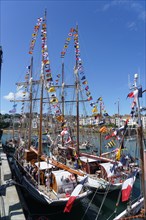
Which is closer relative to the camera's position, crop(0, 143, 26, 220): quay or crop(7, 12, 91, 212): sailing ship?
crop(0, 143, 26, 220): quay

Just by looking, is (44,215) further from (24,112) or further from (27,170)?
(24,112)

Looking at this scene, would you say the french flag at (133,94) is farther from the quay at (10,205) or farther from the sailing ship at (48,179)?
the quay at (10,205)

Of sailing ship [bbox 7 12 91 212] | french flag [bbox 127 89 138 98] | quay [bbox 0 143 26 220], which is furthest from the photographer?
sailing ship [bbox 7 12 91 212]

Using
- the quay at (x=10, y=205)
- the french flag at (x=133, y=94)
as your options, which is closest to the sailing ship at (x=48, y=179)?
the quay at (x=10, y=205)

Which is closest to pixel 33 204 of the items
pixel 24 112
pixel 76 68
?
pixel 76 68

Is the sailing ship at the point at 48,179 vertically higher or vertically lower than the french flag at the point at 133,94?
lower

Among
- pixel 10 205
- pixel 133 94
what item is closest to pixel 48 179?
pixel 10 205

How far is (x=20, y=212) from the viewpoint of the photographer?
451 inches

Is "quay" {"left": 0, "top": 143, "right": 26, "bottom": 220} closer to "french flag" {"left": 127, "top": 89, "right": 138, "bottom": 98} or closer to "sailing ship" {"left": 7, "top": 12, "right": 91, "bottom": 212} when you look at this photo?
"sailing ship" {"left": 7, "top": 12, "right": 91, "bottom": 212}

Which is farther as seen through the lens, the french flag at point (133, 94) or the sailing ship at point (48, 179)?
the sailing ship at point (48, 179)

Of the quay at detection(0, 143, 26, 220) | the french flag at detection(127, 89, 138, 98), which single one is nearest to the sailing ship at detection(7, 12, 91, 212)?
the quay at detection(0, 143, 26, 220)

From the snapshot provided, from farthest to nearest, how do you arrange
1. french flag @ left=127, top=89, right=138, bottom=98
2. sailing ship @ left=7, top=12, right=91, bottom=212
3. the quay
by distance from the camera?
sailing ship @ left=7, top=12, right=91, bottom=212
the quay
french flag @ left=127, top=89, right=138, bottom=98

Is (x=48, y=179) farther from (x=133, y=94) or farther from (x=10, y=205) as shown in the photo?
(x=133, y=94)

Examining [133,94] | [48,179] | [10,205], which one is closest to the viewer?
[133,94]
